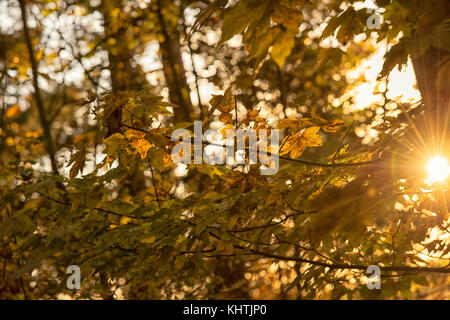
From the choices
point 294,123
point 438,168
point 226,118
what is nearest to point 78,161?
point 226,118

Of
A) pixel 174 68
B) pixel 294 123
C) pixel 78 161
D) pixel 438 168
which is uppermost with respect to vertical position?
pixel 174 68

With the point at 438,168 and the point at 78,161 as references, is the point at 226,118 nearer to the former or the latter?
the point at 78,161

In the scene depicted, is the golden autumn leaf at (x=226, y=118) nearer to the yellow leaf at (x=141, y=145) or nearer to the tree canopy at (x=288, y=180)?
the tree canopy at (x=288, y=180)

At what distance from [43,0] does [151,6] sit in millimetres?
1410

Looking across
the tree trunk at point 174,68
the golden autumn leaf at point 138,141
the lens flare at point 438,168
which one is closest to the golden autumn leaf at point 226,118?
the golden autumn leaf at point 138,141

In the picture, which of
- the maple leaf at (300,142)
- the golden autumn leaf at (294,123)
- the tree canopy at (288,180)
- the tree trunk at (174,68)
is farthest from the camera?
the tree trunk at (174,68)

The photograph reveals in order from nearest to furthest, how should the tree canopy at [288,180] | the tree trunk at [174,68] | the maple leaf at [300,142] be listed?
the tree canopy at [288,180] → the maple leaf at [300,142] → the tree trunk at [174,68]

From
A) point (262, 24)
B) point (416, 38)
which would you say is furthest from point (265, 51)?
point (416, 38)

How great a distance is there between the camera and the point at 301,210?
1.85 meters

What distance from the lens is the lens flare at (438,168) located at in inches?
54.0

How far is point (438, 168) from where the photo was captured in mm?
1445

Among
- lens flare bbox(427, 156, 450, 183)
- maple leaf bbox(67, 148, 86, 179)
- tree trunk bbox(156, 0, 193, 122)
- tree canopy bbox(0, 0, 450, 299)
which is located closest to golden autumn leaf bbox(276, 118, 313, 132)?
tree canopy bbox(0, 0, 450, 299)

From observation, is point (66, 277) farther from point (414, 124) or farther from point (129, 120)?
point (414, 124)
